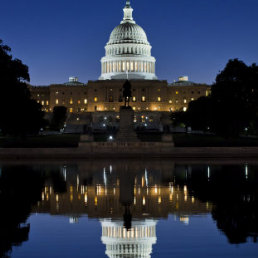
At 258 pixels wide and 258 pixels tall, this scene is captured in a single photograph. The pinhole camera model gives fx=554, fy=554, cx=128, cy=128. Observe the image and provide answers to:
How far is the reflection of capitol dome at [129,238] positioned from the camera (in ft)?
40.9

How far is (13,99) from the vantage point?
51094mm

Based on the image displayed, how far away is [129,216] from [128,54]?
146 meters

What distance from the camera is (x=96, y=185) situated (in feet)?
78.9

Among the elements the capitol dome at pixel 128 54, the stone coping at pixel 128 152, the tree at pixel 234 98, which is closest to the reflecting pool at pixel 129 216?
the stone coping at pixel 128 152

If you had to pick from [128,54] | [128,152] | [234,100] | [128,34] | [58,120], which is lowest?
[128,152]

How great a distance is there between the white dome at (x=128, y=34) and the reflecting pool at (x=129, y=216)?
135593 mm

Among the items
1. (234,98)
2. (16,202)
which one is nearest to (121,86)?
(234,98)

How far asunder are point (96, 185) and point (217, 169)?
32.7 ft

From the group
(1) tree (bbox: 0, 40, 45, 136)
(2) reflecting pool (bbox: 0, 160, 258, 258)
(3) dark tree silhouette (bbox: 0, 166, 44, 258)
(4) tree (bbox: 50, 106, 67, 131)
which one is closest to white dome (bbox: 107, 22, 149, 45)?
(4) tree (bbox: 50, 106, 67, 131)

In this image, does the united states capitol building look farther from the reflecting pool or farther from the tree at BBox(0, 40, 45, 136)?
the reflecting pool

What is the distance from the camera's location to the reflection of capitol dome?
40.9 feet

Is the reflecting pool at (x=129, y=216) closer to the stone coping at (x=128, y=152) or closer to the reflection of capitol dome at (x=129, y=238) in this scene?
the reflection of capitol dome at (x=129, y=238)

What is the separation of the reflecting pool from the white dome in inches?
5338

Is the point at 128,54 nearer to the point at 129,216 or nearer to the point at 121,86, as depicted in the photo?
the point at 121,86
